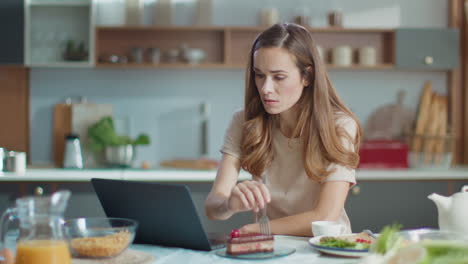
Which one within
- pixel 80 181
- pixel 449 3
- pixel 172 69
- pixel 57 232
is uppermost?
pixel 449 3

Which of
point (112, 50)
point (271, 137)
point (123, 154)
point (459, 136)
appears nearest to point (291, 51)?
point (271, 137)

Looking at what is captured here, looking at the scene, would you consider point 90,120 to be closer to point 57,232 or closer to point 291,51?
point 291,51

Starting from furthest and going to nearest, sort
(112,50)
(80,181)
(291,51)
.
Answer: (112,50), (80,181), (291,51)

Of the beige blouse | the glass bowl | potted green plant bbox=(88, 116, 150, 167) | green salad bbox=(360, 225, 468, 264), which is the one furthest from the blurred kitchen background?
green salad bbox=(360, 225, 468, 264)

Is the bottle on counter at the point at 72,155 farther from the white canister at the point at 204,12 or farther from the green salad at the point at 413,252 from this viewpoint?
the green salad at the point at 413,252

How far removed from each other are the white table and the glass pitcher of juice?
0.98ft

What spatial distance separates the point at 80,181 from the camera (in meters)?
3.58

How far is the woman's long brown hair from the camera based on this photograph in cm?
210

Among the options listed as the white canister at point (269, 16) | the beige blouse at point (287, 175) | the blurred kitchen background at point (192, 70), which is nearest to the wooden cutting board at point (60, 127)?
the blurred kitchen background at point (192, 70)

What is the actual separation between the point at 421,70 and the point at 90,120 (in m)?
2.23

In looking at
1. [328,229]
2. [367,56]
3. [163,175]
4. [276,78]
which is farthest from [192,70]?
[328,229]

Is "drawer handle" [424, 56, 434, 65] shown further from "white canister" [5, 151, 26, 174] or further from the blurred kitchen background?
"white canister" [5, 151, 26, 174]

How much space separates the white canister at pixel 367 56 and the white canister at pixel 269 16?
1.96 ft

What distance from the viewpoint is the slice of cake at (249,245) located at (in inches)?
59.9
